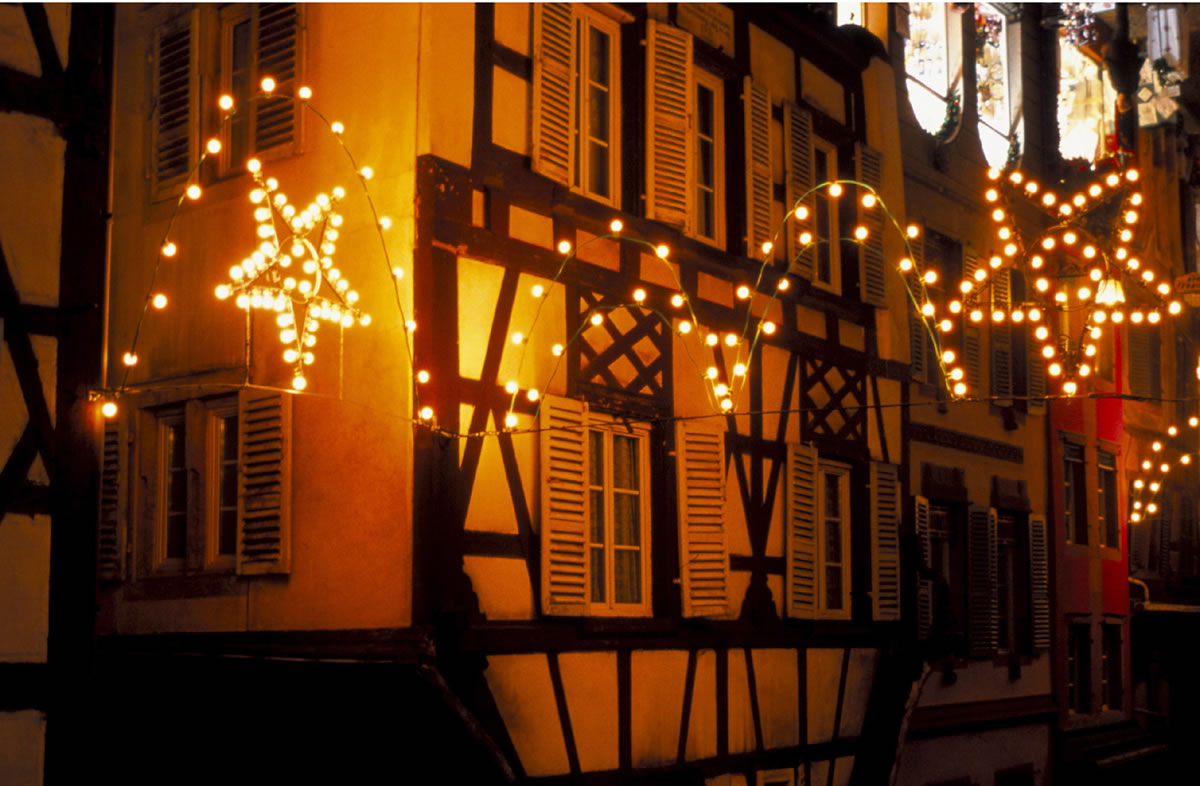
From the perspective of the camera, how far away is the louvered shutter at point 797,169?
1125 centimetres

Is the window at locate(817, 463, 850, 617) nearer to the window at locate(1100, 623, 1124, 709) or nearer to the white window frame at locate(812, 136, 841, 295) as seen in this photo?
the white window frame at locate(812, 136, 841, 295)

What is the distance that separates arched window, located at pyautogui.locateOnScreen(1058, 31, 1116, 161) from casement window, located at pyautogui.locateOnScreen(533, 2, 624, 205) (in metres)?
9.26

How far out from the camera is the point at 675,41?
32.3 ft

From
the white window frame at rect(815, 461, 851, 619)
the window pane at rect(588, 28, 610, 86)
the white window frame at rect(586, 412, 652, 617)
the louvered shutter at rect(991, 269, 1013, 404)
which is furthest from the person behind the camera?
the louvered shutter at rect(991, 269, 1013, 404)

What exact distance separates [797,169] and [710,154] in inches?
48.0

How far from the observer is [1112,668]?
17.0 metres

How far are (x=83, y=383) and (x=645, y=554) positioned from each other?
4.05 m

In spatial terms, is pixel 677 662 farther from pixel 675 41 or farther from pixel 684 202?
pixel 675 41

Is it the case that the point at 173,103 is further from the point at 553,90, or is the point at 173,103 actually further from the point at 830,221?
the point at 830,221

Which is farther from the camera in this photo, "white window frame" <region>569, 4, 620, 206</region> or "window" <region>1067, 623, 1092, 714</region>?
"window" <region>1067, 623, 1092, 714</region>

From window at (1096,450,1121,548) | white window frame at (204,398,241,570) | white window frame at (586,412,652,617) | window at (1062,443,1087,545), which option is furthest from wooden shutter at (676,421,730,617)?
window at (1096,450,1121,548)

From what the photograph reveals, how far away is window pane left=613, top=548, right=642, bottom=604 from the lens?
908cm

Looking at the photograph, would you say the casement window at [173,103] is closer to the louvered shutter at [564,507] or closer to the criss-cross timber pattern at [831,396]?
the louvered shutter at [564,507]

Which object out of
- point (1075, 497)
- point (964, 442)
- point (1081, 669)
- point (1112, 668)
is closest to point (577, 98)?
point (964, 442)
